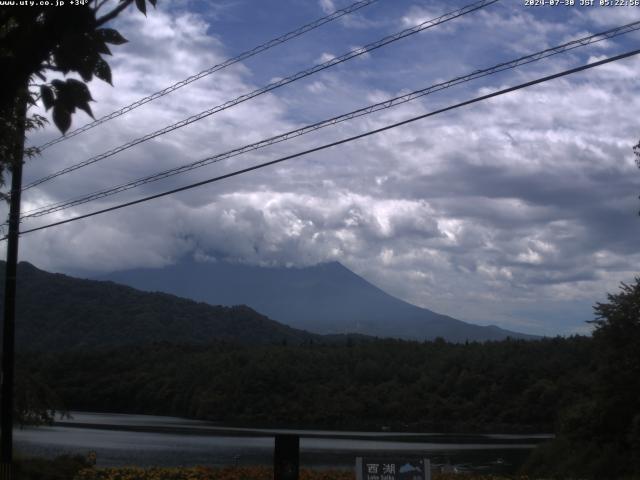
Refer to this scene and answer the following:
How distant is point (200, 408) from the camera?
8488cm

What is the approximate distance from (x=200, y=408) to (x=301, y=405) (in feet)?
36.8

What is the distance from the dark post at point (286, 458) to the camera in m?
11.1

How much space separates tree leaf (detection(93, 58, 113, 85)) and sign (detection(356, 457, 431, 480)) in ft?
23.4

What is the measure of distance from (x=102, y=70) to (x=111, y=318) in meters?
137

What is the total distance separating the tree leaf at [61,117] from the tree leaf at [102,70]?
13.0 inches

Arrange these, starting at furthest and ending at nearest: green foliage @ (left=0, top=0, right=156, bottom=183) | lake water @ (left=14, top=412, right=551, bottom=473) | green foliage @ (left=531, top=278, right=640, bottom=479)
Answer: lake water @ (left=14, top=412, right=551, bottom=473)
green foliage @ (left=531, top=278, right=640, bottom=479)
green foliage @ (left=0, top=0, right=156, bottom=183)

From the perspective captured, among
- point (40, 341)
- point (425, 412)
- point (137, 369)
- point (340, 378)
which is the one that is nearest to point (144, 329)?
point (40, 341)

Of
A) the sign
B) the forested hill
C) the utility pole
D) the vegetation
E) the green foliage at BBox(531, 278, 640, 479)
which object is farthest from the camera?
the forested hill

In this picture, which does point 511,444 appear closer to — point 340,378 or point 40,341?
point 340,378

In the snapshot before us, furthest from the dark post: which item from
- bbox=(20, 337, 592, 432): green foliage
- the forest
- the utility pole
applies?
bbox=(20, 337, 592, 432): green foliage

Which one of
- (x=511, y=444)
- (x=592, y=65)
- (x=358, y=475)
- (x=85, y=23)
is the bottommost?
(x=511, y=444)

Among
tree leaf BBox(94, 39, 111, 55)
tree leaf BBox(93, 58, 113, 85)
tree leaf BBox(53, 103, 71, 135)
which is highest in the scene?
tree leaf BBox(94, 39, 111, 55)

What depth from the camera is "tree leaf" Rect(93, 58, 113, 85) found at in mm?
5051

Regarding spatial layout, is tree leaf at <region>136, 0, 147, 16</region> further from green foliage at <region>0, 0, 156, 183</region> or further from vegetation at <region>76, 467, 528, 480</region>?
vegetation at <region>76, 467, 528, 480</region>
